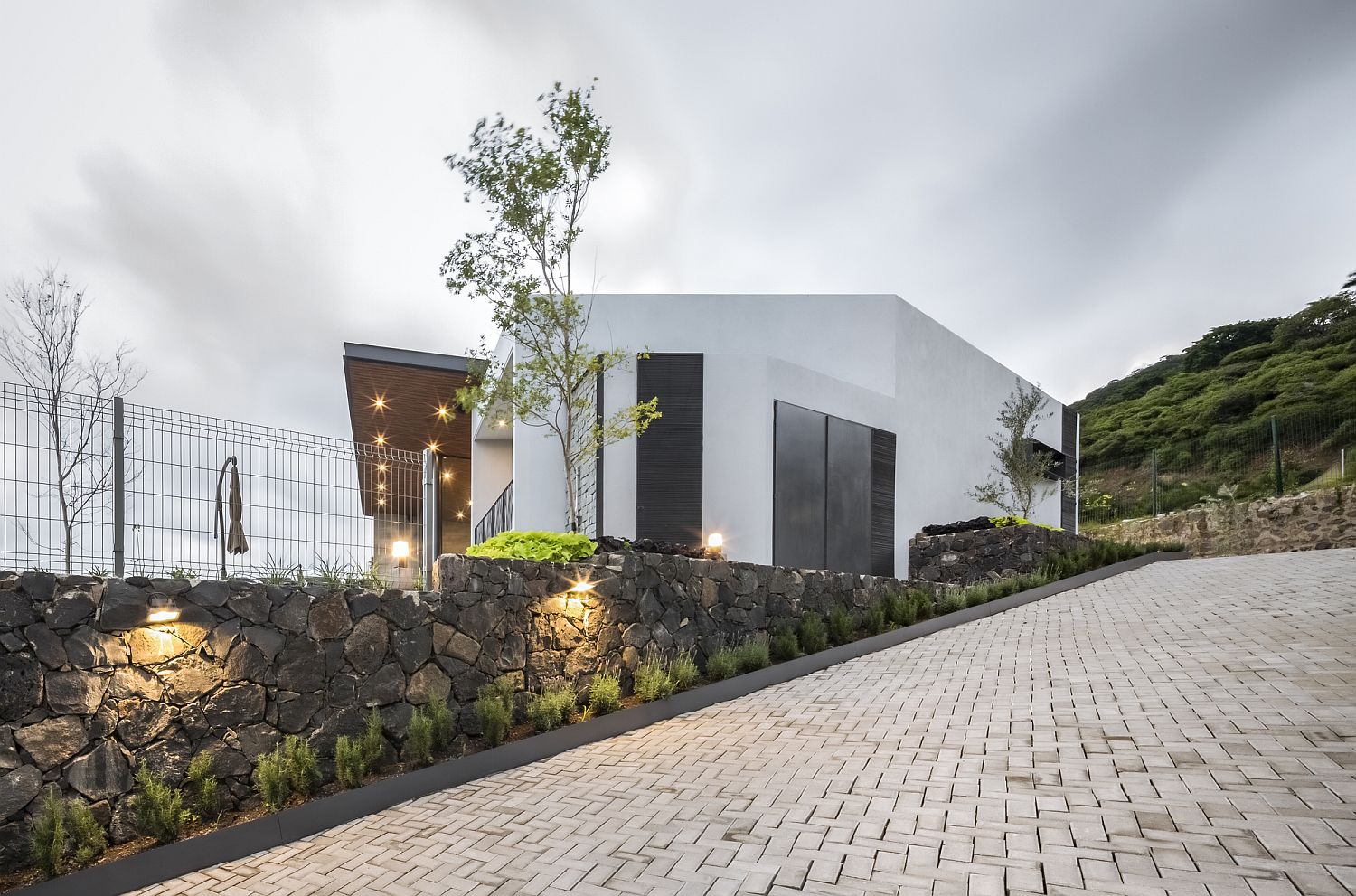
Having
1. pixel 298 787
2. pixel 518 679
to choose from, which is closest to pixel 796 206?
pixel 518 679

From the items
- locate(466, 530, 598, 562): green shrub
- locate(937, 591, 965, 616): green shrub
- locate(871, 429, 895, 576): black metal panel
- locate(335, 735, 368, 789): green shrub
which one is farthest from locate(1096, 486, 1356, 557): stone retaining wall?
locate(335, 735, 368, 789): green shrub

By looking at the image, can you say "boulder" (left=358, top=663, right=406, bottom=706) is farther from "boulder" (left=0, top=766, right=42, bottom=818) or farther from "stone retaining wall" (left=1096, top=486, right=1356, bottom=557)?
"stone retaining wall" (left=1096, top=486, right=1356, bottom=557)

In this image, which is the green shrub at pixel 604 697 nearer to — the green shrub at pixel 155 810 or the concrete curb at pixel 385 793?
the concrete curb at pixel 385 793

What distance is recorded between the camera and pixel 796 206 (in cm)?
1744

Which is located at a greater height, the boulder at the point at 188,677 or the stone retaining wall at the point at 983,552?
the boulder at the point at 188,677

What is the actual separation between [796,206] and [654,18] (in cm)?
704

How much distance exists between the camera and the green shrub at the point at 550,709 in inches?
258

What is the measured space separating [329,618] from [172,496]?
4.93 feet

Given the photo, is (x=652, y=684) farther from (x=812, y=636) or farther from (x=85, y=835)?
(x=85, y=835)

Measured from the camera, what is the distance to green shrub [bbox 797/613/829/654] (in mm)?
9398

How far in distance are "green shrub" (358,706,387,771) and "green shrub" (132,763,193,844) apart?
1.16m

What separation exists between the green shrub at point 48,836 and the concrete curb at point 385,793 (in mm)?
102

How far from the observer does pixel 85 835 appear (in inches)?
166

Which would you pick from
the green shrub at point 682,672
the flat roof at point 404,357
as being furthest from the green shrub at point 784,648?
the flat roof at point 404,357
